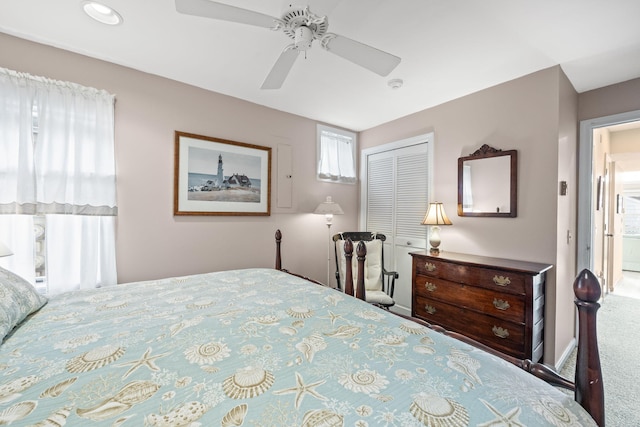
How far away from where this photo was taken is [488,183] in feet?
9.07

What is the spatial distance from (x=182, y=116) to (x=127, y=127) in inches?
19.6

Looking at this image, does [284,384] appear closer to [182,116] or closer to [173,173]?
[173,173]

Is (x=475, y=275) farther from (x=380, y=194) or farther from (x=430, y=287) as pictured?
(x=380, y=194)

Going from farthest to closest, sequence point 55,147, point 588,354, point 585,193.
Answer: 1. point 585,193
2. point 55,147
3. point 588,354

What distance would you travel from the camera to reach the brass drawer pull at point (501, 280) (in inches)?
86.7

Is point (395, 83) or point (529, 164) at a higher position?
point (395, 83)

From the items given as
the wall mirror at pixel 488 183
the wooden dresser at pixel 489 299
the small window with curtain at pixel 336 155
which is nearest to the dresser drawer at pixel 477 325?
the wooden dresser at pixel 489 299

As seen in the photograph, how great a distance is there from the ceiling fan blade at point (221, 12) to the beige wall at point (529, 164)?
7.69 ft

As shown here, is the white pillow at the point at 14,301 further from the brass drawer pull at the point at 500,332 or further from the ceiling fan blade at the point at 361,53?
the brass drawer pull at the point at 500,332

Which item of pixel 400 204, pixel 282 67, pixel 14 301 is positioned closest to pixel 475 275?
pixel 400 204

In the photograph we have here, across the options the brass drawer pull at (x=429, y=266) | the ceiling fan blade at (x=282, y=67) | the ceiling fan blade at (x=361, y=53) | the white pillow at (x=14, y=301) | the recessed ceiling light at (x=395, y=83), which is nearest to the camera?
the white pillow at (x=14, y=301)

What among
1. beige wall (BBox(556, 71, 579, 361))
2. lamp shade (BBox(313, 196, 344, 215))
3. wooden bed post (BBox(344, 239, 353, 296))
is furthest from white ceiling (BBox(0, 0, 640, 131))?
wooden bed post (BBox(344, 239, 353, 296))

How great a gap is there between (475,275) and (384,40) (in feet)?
6.82

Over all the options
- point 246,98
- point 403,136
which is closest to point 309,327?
point 246,98
